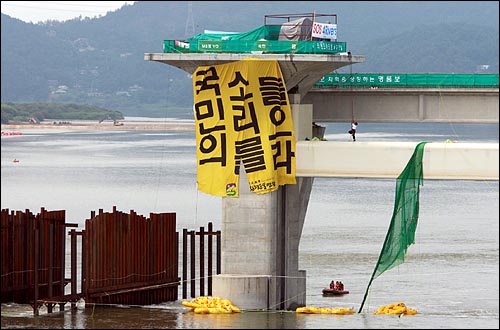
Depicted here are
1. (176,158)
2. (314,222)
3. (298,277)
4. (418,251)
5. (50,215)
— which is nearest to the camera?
(50,215)

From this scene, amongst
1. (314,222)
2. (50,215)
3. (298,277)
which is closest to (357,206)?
(314,222)

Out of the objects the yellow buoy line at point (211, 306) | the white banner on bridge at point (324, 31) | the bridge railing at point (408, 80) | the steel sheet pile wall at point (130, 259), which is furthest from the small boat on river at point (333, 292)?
the white banner on bridge at point (324, 31)

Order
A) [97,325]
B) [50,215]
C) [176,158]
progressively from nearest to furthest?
1. [97,325]
2. [50,215]
3. [176,158]

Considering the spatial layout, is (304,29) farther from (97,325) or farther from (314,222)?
(314,222)

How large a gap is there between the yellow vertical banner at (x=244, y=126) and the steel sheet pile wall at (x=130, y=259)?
2.88m

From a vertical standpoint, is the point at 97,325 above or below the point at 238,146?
below

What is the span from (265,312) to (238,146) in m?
6.24

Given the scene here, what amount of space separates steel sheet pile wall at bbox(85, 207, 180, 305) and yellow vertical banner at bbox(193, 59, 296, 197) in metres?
2.88

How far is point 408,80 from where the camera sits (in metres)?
58.5

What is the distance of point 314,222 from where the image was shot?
94.1 m

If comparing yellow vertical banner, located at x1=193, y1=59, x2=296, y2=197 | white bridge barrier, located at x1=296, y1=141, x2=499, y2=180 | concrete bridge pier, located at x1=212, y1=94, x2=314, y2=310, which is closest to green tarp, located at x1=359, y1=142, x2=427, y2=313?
white bridge barrier, located at x1=296, y1=141, x2=499, y2=180

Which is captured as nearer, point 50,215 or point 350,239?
point 50,215

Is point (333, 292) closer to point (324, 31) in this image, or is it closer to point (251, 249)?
point (251, 249)

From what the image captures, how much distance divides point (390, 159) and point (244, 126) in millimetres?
5586
